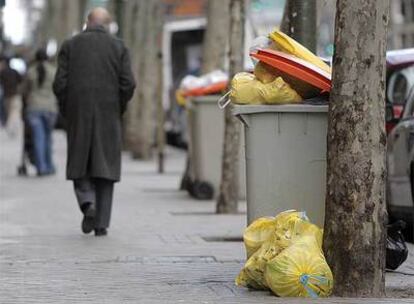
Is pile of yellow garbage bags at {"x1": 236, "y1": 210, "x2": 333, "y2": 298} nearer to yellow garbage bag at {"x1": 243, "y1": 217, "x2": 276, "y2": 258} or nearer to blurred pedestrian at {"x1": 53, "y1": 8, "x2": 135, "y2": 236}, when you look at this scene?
yellow garbage bag at {"x1": 243, "y1": 217, "x2": 276, "y2": 258}

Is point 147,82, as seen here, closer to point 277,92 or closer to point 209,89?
point 209,89

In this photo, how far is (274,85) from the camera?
7586mm

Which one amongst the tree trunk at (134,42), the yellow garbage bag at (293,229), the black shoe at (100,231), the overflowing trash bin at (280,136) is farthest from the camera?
the tree trunk at (134,42)

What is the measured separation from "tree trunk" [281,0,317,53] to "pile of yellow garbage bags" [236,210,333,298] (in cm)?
260

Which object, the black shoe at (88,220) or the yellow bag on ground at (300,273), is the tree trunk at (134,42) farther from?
the yellow bag on ground at (300,273)

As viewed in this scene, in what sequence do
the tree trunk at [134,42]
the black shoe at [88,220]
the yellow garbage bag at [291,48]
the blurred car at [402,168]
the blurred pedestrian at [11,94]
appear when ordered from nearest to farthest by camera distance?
the yellow garbage bag at [291,48]
the black shoe at [88,220]
the blurred car at [402,168]
the tree trunk at [134,42]
the blurred pedestrian at [11,94]

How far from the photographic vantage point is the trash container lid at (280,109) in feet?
24.7

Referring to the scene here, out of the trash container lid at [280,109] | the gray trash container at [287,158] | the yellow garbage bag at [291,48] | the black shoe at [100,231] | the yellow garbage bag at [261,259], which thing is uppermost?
the yellow garbage bag at [291,48]

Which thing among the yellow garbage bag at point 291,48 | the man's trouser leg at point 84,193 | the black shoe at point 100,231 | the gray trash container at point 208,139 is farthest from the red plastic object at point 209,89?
the yellow garbage bag at point 291,48

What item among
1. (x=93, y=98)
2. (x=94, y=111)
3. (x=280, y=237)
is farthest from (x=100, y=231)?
(x=280, y=237)

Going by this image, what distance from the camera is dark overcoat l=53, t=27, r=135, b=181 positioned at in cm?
1024

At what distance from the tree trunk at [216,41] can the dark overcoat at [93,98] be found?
6.01 metres

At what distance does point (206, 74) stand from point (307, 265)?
9.66 metres

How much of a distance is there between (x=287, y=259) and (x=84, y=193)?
3789 millimetres
